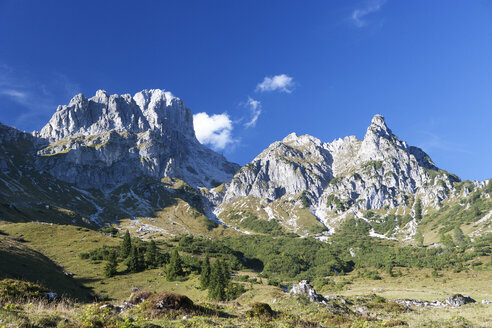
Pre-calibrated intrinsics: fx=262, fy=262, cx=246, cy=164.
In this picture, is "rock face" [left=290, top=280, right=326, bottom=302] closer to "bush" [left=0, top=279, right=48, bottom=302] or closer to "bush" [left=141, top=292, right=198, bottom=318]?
"bush" [left=141, top=292, right=198, bottom=318]

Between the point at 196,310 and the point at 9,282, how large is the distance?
57.2 ft

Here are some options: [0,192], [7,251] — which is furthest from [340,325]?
[0,192]

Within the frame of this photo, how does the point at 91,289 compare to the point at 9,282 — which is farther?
the point at 91,289

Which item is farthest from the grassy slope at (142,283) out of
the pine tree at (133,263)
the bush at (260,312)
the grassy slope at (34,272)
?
the bush at (260,312)

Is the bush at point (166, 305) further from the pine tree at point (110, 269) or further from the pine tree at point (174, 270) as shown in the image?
the pine tree at point (110, 269)

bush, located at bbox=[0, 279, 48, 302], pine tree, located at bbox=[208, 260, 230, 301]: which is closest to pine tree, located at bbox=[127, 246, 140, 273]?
pine tree, located at bbox=[208, 260, 230, 301]

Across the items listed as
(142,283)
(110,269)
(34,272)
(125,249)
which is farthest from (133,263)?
(34,272)

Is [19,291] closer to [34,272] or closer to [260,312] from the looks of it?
[260,312]

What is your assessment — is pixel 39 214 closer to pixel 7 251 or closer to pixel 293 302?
pixel 7 251

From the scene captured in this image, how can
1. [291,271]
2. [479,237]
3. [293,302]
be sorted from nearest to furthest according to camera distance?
[293,302] < [291,271] < [479,237]

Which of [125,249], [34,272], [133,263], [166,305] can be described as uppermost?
[125,249]

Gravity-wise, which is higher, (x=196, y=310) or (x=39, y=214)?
(x=39, y=214)

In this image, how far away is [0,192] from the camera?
647ft

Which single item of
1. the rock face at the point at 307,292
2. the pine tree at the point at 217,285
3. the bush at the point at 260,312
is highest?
the bush at the point at 260,312
